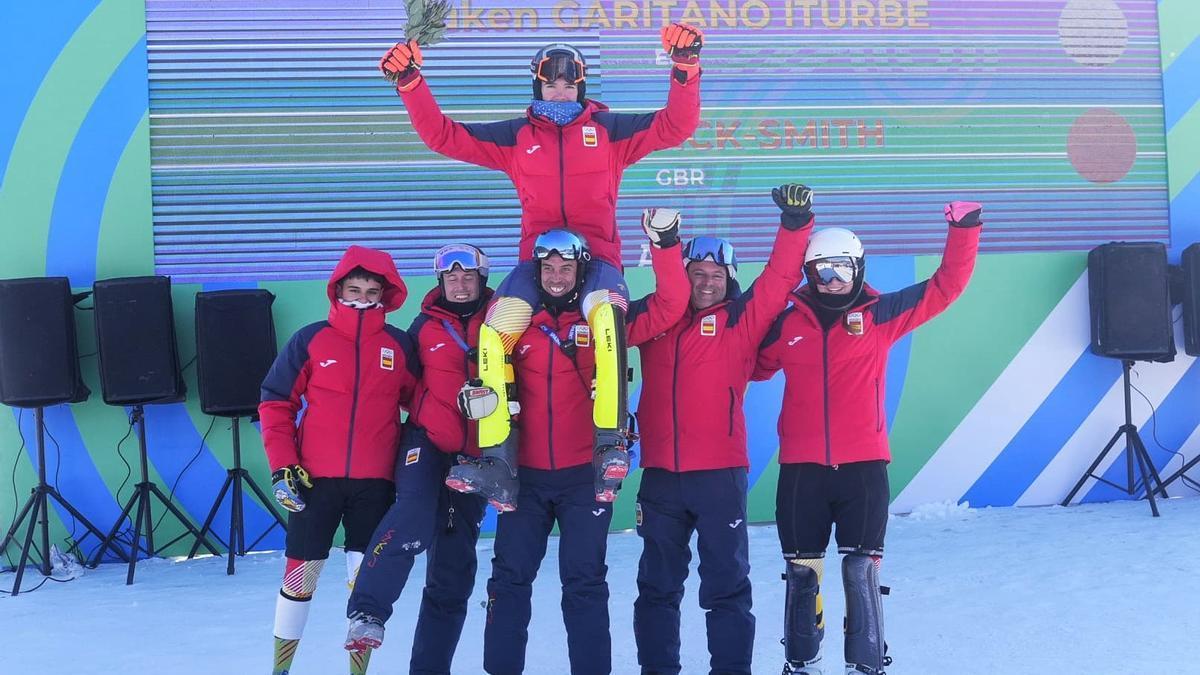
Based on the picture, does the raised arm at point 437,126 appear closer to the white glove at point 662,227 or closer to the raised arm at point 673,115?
the raised arm at point 673,115

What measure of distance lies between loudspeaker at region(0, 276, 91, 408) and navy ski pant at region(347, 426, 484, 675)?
2.78 meters

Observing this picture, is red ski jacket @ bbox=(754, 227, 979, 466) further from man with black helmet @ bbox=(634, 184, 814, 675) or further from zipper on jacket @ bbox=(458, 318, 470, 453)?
zipper on jacket @ bbox=(458, 318, 470, 453)

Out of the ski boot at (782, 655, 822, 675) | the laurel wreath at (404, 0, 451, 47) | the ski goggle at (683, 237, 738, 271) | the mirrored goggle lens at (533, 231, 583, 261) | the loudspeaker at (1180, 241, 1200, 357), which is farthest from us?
the loudspeaker at (1180, 241, 1200, 357)

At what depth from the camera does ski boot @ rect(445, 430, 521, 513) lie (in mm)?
3436

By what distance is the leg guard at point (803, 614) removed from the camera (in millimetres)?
3547

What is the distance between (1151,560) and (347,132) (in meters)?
4.85

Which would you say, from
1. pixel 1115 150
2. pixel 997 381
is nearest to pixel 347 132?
pixel 997 381

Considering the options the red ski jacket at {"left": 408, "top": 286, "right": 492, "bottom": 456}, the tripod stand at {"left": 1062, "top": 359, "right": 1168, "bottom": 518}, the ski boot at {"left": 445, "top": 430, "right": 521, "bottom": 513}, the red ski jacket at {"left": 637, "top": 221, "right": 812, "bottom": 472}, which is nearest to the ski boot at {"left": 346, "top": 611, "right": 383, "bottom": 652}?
the ski boot at {"left": 445, "top": 430, "right": 521, "bottom": 513}

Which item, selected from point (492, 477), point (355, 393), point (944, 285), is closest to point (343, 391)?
point (355, 393)

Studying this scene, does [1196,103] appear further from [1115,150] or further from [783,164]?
[783,164]

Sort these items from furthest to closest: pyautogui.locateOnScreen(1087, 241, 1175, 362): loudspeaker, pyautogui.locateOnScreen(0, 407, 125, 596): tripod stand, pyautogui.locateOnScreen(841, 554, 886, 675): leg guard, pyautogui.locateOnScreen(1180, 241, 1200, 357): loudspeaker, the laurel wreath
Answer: pyautogui.locateOnScreen(1180, 241, 1200, 357): loudspeaker, pyautogui.locateOnScreen(1087, 241, 1175, 362): loudspeaker, pyautogui.locateOnScreen(0, 407, 125, 596): tripod stand, the laurel wreath, pyautogui.locateOnScreen(841, 554, 886, 675): leg guard

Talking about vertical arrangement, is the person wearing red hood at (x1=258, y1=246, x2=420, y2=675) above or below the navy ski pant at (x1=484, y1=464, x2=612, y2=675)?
above

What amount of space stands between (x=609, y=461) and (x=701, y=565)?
0.54 meters

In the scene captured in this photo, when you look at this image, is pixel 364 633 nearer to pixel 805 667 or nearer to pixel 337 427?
pixel 337 427
